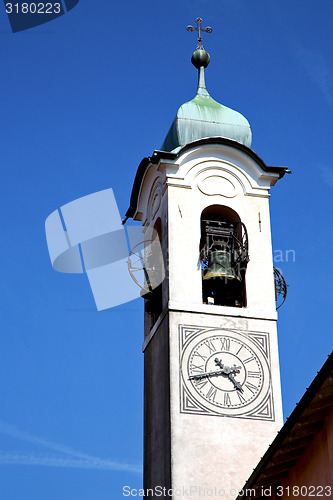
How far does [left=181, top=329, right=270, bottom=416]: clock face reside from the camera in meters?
A: 17.0

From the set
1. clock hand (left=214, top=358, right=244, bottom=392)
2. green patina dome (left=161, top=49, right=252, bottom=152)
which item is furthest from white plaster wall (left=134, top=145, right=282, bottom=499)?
clock hand (left=214, top=358, right=244, bottom=392)

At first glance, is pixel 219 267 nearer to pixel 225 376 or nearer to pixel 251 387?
pixel 225 376

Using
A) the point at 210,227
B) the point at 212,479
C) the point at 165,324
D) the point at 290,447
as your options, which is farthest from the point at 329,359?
Answer: the point at 210,227

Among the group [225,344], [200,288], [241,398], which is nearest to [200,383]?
[241,398]

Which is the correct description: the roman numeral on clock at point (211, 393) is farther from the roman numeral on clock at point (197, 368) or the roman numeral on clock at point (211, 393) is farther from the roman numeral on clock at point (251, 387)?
the roman numeral on clock at point (251, 387)

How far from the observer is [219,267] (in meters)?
18.3

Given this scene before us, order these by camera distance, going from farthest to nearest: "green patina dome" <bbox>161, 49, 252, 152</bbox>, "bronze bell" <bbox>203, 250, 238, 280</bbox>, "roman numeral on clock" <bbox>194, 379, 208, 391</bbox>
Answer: "green patina dome" <bbox>161, 49, 252, 152</bbox> < "bronze bell" <bbox>203, 250, 238, 280</bbox> < "roman numeral on clock" <bbox>194, 379, 208, 391</bbox>

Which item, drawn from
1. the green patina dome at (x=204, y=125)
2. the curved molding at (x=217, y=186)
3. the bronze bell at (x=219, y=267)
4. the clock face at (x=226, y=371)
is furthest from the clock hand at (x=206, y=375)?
the green patina dome at (x=204, y=125)

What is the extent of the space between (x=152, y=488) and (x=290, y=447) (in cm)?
510

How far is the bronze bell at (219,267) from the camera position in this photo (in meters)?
18.2

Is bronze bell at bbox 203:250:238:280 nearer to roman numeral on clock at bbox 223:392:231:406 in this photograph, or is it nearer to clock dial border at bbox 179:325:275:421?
clock dial border at bbox 179:325:275:421

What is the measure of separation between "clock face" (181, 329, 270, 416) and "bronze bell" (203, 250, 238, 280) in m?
1.06

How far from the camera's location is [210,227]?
1894cm

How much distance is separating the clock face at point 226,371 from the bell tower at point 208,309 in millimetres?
17
